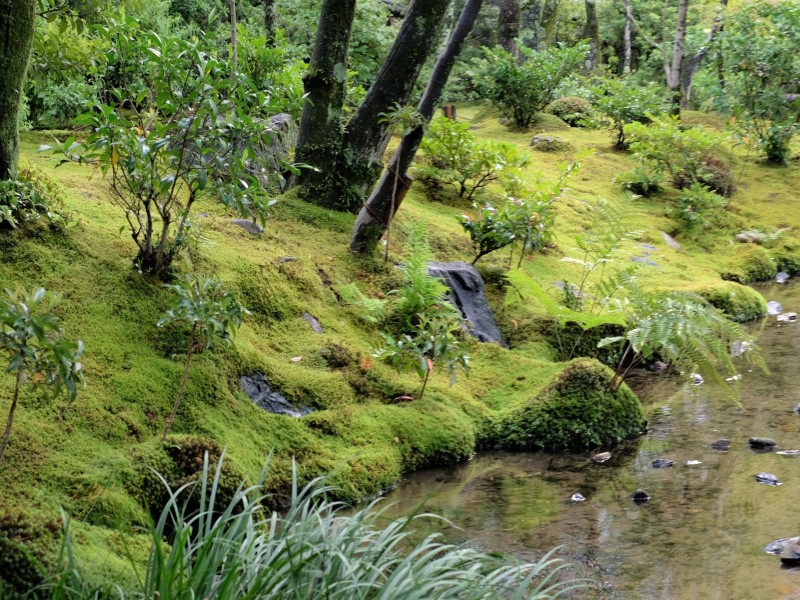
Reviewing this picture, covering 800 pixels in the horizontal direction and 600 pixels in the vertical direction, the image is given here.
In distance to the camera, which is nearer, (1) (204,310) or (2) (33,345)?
(2) (33,345)

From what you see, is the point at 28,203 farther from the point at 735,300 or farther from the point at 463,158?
the point at 735,300

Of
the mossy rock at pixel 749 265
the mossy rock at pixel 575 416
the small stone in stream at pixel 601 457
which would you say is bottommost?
the small stone in stream at pixel 601 457

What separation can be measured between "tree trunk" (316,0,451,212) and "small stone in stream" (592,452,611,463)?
3.82 meters

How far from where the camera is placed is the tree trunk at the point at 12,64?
14.6 ft

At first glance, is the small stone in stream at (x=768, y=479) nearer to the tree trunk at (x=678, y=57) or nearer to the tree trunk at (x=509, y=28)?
the tree trunk at (x=678, y=57)

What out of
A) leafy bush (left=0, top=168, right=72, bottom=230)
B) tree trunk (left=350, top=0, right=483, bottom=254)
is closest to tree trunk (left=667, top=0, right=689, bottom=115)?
tree trunk (left=350, top=0, right=483, bottom=254)

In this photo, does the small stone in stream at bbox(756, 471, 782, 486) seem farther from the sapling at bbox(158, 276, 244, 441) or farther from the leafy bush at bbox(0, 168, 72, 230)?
the leafy bush at bbox(0, 168, 72, 230)

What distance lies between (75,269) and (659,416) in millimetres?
4595

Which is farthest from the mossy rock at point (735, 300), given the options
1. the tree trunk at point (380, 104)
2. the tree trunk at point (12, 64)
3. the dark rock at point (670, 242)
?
the tree trunk at point (12, 64)

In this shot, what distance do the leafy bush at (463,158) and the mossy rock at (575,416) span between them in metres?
3.64

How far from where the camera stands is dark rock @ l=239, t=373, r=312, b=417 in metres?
5.01

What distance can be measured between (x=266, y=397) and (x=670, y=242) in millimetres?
8429

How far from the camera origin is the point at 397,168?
739 cm

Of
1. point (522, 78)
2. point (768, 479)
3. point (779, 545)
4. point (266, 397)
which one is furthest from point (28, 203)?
point (522, 78)
